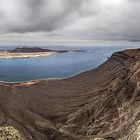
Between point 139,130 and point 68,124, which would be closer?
point 139,130

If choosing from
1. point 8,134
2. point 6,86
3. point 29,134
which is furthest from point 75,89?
point 8,134

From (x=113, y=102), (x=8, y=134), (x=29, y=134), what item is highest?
(x=8, y=134)

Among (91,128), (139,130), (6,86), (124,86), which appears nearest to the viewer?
(139,130)

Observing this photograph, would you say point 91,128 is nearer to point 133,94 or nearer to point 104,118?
point 104,118

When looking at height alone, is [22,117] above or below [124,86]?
below

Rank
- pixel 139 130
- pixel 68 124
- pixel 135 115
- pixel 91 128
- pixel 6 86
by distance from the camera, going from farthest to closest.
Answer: pixel 6 86, pixel 68 124, pixel 91 128, pixel 135 115, pixel 139 130

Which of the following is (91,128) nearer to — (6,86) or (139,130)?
(139,130)
